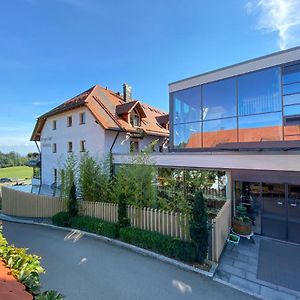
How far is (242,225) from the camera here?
10.1 metres

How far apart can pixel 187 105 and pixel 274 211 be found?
7.04 meters

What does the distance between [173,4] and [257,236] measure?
11.3m

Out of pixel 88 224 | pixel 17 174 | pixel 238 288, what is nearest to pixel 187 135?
pixel 88 224

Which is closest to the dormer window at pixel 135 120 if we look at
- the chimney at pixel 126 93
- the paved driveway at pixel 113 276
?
the chimney at pixel 126 93

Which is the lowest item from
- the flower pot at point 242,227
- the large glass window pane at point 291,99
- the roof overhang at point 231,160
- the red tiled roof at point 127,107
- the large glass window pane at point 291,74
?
the flower pot at point 242,227

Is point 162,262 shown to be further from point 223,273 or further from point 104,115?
point 104,115

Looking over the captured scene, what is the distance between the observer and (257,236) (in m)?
10.7

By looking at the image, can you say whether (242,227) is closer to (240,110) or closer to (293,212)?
(293,212)

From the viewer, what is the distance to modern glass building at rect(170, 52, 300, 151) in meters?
10.1

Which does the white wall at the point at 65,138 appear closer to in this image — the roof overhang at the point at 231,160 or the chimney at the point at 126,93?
the chimney at the point at 126,93

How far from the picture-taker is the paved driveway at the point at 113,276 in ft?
21.6

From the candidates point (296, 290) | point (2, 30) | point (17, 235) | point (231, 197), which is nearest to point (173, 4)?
point (2, 30)

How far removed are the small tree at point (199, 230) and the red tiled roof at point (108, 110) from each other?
33.0 feet

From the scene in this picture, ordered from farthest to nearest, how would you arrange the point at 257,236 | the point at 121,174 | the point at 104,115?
the point at 104,115, the point at 121,174, the point at 257,236
